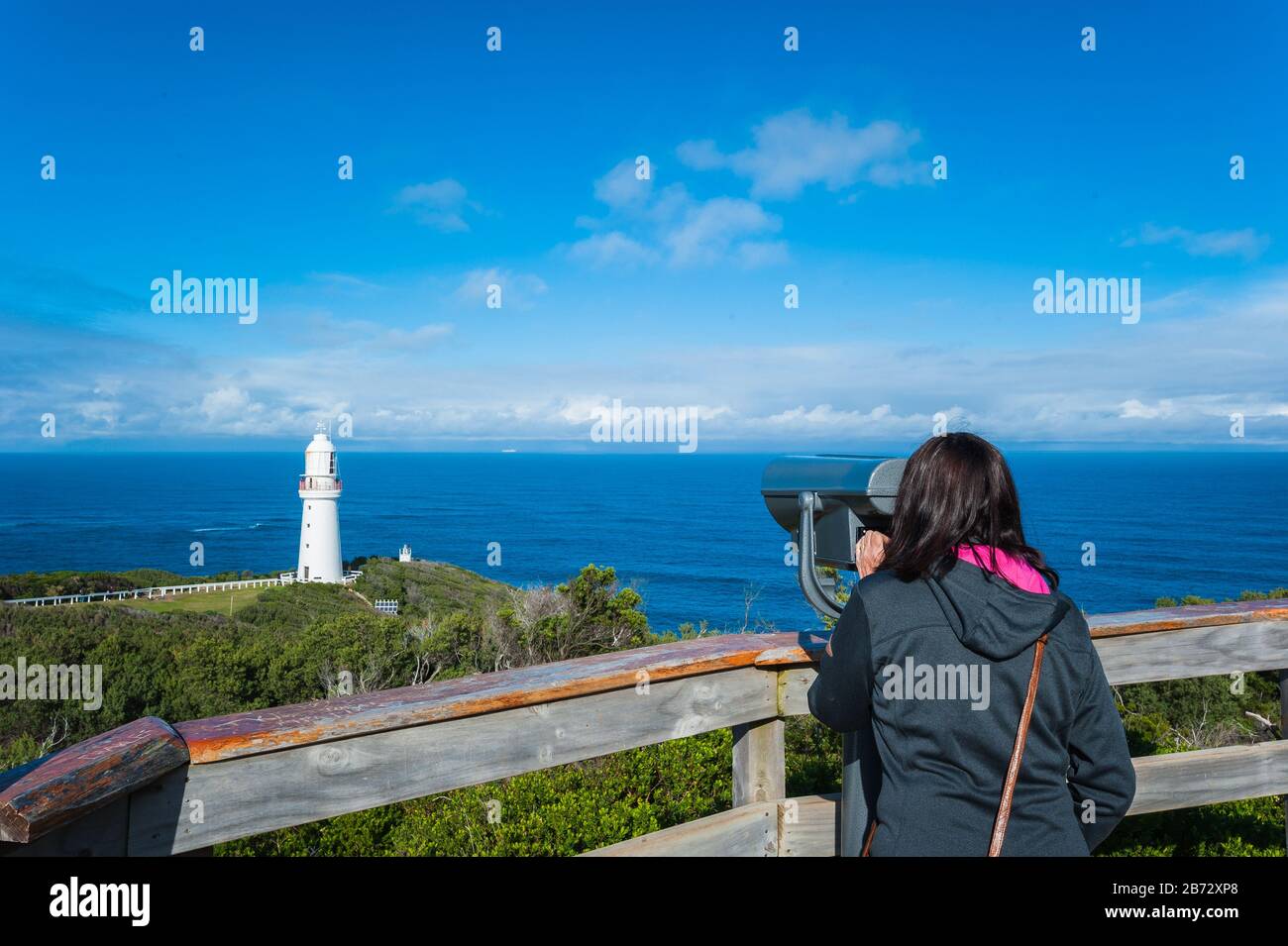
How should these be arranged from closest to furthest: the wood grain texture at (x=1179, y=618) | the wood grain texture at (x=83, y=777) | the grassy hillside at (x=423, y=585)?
the wood grain texture at (x=83, y=777) < the wood grain texture at (x=1179, y=618) < the grassy hillside at (x=423, y=585)

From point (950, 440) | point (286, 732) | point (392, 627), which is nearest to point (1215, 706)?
point (392, 627)

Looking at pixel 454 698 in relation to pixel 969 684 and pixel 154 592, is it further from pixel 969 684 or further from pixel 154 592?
pixel 154 592

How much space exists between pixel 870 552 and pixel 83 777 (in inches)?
51.0

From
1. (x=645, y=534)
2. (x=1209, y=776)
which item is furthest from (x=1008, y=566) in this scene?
(x=645, y=534)

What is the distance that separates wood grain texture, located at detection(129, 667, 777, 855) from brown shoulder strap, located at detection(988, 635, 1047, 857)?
55 centimetres

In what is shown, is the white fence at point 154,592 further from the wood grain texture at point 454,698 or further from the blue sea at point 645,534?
the wood grain texture at point 454,698

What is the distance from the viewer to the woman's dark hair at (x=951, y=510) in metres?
1.38

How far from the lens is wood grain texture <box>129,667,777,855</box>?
1231 millimetres

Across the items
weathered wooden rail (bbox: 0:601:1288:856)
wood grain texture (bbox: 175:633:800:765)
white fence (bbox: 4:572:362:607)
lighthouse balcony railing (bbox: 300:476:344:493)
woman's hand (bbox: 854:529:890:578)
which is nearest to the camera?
weathered wooden rail (bbox: 0:601:1288:856)

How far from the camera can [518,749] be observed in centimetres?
150

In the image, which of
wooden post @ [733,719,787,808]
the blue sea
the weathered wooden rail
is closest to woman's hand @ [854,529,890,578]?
the weathered wooden rail

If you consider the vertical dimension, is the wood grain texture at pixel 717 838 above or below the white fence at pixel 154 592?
above

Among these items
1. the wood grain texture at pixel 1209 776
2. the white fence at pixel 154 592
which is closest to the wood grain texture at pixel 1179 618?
the wood grain texture at pixel 1209 776

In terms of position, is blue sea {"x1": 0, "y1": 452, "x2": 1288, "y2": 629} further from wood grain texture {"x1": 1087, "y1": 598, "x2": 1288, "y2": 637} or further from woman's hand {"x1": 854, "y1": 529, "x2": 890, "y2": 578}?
woman's hand {"x1": 854, "y1": 529, "x2": 890, "y2": 578}
